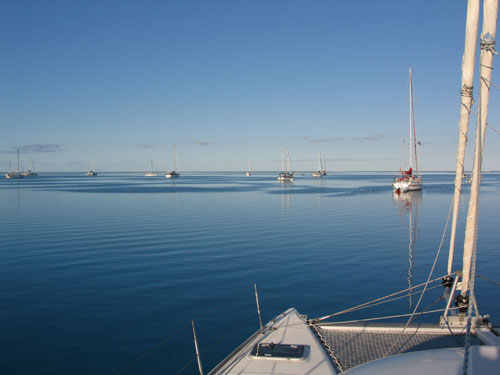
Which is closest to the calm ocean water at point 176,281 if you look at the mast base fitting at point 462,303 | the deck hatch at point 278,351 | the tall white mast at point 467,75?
the deck hatch at point 278,351

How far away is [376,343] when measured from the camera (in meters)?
9.37

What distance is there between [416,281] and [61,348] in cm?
1561

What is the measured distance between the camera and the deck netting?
28.3 ft

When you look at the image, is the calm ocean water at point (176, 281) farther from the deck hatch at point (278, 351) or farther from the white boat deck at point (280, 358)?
the deck hatch at point (278, 351)

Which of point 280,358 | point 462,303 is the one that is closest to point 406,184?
point 462,303

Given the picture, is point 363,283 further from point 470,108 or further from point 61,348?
point 61,348

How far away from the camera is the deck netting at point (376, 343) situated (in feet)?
28.3

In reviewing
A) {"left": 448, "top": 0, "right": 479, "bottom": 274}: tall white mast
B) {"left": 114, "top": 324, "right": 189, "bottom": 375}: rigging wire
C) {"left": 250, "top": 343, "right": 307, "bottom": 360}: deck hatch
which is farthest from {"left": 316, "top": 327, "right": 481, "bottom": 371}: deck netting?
{"left": 114, "top": 324, "right": 189, "bottom": 375}: rigging wire

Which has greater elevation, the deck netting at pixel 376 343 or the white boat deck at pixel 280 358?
the white boat deck at pixel 280 358

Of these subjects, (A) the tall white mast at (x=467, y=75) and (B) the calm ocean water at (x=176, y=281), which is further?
(B) the calm ocean water at (x=176, y=281)

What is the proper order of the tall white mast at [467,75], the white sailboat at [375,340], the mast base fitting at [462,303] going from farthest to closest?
the mast base fitting at [462,303] → the tall white mast at [467,75] → the white sailboat at [375,340]

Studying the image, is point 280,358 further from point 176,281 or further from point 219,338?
point 176,281

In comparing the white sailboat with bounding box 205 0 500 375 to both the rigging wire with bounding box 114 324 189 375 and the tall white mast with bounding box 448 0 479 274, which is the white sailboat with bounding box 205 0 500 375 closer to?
the tall white mast with bounding box 448 0 479 274

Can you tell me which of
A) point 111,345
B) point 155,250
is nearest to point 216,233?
point 155,250
